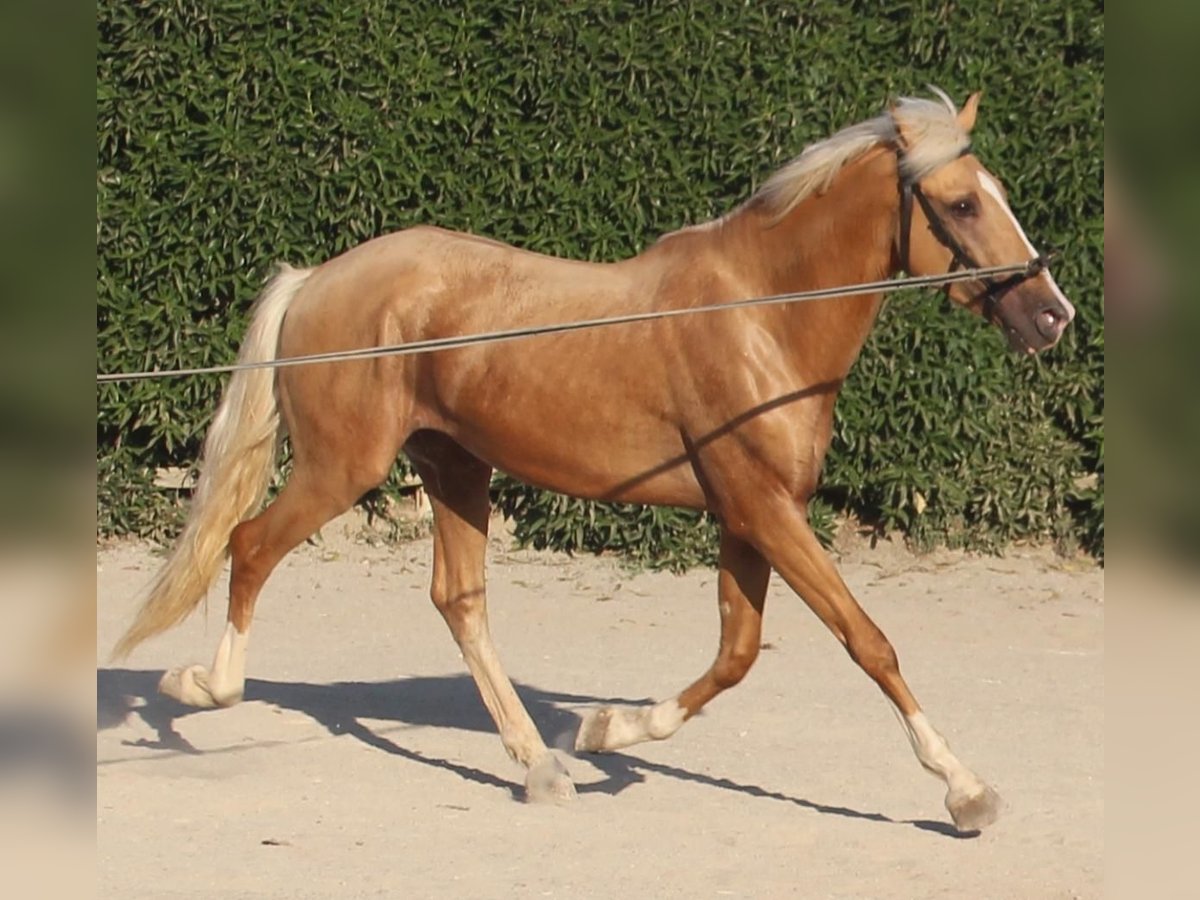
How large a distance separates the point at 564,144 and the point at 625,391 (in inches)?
130

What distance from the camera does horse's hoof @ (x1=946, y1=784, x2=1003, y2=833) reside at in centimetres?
466

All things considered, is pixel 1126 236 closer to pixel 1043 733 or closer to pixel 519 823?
pixel 519 823

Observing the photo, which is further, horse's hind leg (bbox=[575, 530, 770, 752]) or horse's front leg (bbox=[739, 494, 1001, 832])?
horse's hind leg (bbox=[575, 530, 770, 752])

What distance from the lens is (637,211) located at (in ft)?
26.3

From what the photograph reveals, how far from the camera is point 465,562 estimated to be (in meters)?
5.61

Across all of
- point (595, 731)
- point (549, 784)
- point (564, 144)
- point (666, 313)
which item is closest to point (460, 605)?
point (595, 731)

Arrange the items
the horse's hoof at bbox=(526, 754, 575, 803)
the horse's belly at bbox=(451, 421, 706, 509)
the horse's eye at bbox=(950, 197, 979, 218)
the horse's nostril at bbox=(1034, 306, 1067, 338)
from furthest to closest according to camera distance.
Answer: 1. the horse's hoof at bbox=(526, 754, 575, 803)
2. the horse's belly at bbox=(451, 421, 706, 509)
3. the horse's eye at bbox=(950, 197, 979, 218)
4. the horse's nostril at bbox=(1034, 306, 1067, 338)

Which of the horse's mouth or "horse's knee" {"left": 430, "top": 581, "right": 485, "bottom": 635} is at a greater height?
the horse's mouth

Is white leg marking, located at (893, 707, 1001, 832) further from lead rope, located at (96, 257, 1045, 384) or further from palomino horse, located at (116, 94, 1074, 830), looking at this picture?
lead rope, located at (96, 257, 1045, 384)

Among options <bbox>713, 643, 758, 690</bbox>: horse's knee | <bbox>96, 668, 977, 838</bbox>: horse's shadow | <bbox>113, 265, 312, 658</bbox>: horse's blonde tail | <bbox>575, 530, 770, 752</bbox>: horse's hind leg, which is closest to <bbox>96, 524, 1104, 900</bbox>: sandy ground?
<bbox>96, 668, 977, 838</bbox>: horse's shadow

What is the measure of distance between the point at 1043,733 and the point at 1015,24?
3.52 meters

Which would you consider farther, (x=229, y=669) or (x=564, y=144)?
(x=564, y=144)

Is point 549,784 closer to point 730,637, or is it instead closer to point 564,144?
point 730,637

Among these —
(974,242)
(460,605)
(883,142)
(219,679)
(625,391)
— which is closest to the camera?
(974,242)
